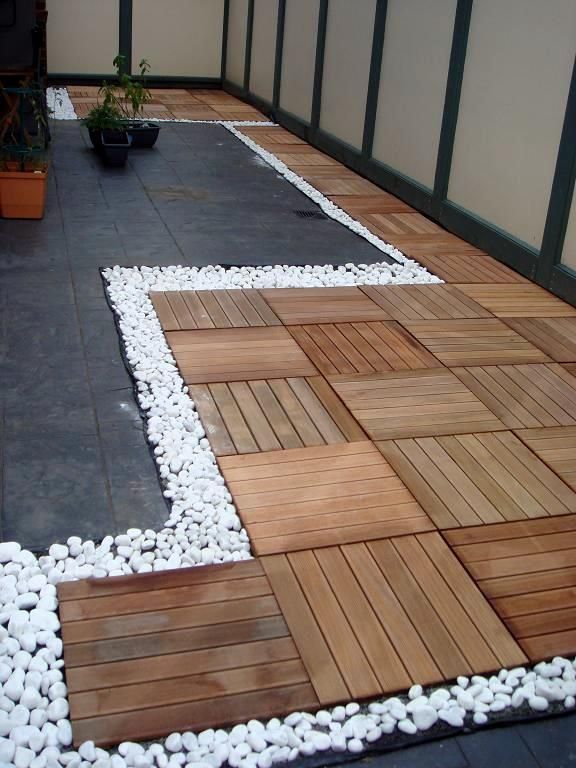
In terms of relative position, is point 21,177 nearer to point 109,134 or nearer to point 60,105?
point 109,134

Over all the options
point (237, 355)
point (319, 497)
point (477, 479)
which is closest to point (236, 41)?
point (237, 355)

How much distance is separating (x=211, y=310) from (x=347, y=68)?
403cm

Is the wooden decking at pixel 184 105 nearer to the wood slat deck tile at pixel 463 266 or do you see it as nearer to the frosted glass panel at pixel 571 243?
the wood slat deck tile at pixel 463 266

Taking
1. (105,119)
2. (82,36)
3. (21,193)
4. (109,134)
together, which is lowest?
(21,193)

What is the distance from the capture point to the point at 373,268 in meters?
4.62

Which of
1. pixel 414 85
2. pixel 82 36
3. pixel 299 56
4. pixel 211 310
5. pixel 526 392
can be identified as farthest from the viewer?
pixel 82 36

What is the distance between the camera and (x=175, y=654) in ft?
6.27

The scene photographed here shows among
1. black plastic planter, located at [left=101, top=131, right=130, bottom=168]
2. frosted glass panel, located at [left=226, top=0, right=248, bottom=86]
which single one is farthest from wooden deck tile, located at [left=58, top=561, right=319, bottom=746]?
frosted glass panel, located at [left=226, top=0, right=248, bottom=86]

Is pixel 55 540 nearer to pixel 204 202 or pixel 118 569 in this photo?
pixel 118 569

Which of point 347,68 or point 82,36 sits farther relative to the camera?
point 82,36

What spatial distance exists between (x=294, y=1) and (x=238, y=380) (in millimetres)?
6295

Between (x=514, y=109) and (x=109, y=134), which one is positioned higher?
(x=514, y=109)

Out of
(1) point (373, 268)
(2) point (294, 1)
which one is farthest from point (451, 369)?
(2) point (294, 1)

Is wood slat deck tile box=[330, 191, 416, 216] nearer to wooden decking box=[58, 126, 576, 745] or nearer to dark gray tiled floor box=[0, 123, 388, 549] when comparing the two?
dark gray tiled floor box=[0, 123, 388, 549]
